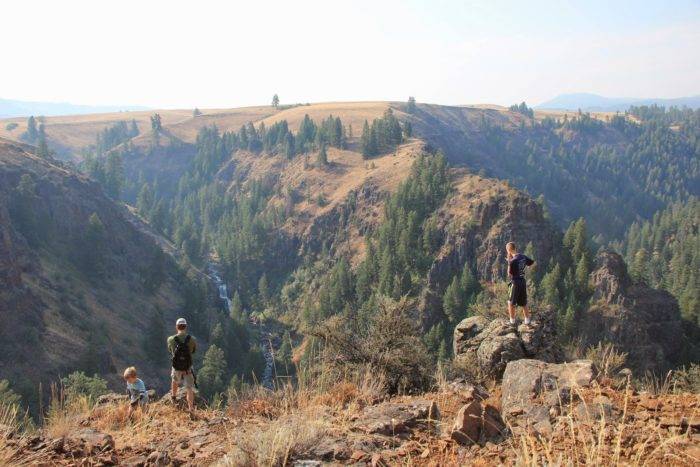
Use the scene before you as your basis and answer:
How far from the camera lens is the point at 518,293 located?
41.9 feet

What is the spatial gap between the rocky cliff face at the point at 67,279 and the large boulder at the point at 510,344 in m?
42.2

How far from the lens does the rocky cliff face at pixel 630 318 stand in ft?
191

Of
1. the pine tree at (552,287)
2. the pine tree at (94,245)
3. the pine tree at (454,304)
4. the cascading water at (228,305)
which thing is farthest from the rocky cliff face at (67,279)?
the pine tree at (552,287)

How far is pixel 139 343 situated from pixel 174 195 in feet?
342

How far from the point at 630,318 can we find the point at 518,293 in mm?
58127

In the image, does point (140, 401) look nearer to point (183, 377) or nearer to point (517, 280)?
point (183, 377)

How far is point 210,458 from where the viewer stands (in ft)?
18.9

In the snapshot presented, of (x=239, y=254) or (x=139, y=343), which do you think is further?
(x=239, y=254)

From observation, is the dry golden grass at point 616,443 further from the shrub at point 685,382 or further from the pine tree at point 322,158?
the pine tree at point 322,158

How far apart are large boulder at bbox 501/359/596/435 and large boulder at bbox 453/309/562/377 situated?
3.50m

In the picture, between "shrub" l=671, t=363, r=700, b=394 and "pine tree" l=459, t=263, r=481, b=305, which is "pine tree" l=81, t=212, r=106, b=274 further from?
"shrub" l=671, t=363, r=700, b=394

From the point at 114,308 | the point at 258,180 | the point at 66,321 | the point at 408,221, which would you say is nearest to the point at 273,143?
the point at 258,180

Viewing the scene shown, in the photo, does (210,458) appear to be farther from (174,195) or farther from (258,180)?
(174,195)

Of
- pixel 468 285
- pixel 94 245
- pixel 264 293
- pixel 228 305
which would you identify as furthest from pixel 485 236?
pixel 94 245
